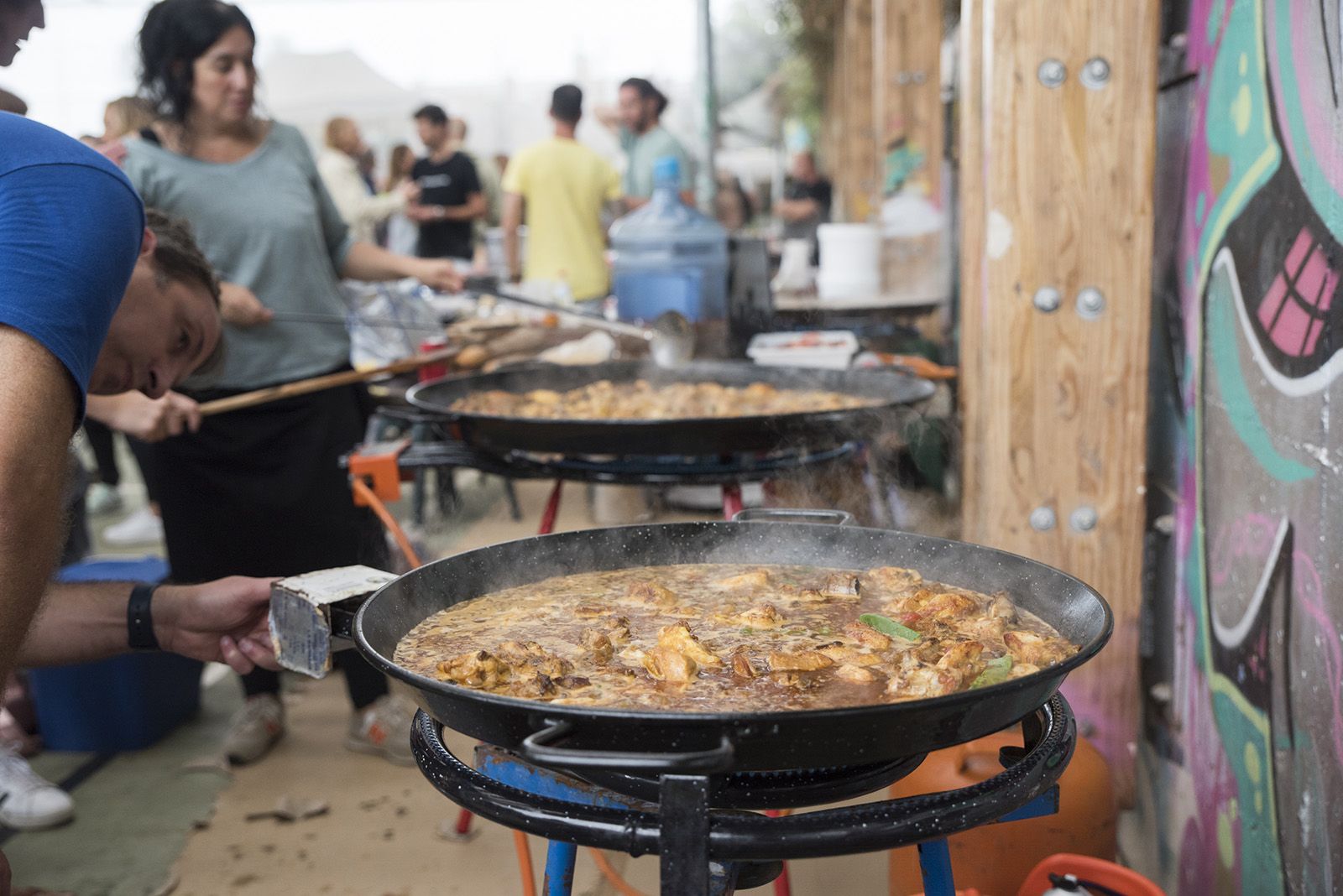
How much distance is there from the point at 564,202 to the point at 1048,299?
15.4 feet

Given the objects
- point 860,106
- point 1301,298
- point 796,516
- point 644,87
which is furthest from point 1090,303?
point 860,106

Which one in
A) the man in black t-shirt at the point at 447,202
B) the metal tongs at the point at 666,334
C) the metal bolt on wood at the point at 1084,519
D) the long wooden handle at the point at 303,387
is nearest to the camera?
the metal bolt on wood at the point at 1084,519

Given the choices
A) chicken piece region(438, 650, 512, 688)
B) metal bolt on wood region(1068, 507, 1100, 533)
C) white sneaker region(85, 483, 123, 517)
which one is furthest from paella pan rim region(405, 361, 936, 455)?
white sneaker region(85, 483, 123, 517)

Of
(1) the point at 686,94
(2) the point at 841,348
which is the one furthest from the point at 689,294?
(1) the point at 686,94

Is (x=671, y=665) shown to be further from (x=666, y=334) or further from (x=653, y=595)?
(x=666, y=334)

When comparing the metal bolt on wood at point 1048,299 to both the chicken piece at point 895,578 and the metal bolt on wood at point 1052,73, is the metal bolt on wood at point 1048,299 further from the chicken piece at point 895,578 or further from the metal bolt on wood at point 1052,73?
the chicken piece at point 895,578

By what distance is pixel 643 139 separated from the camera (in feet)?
25.1

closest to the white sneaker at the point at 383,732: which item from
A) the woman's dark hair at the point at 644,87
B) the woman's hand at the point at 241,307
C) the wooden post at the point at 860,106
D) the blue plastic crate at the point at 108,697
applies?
the blue plastic crate at the point at 108,697

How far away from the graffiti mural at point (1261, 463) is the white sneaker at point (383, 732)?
104 inches

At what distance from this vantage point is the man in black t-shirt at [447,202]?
9.02m

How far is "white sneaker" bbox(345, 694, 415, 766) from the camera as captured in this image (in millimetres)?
4051

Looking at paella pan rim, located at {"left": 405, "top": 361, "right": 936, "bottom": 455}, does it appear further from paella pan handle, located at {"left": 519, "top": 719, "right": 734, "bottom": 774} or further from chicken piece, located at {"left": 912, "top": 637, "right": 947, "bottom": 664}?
paella pan handle, located at {"left": 519, "top": 719, "right": 734, "bottom": 774}

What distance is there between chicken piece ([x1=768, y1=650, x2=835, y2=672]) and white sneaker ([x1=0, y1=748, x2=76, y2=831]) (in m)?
3.24

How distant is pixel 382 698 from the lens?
14.0 ft
